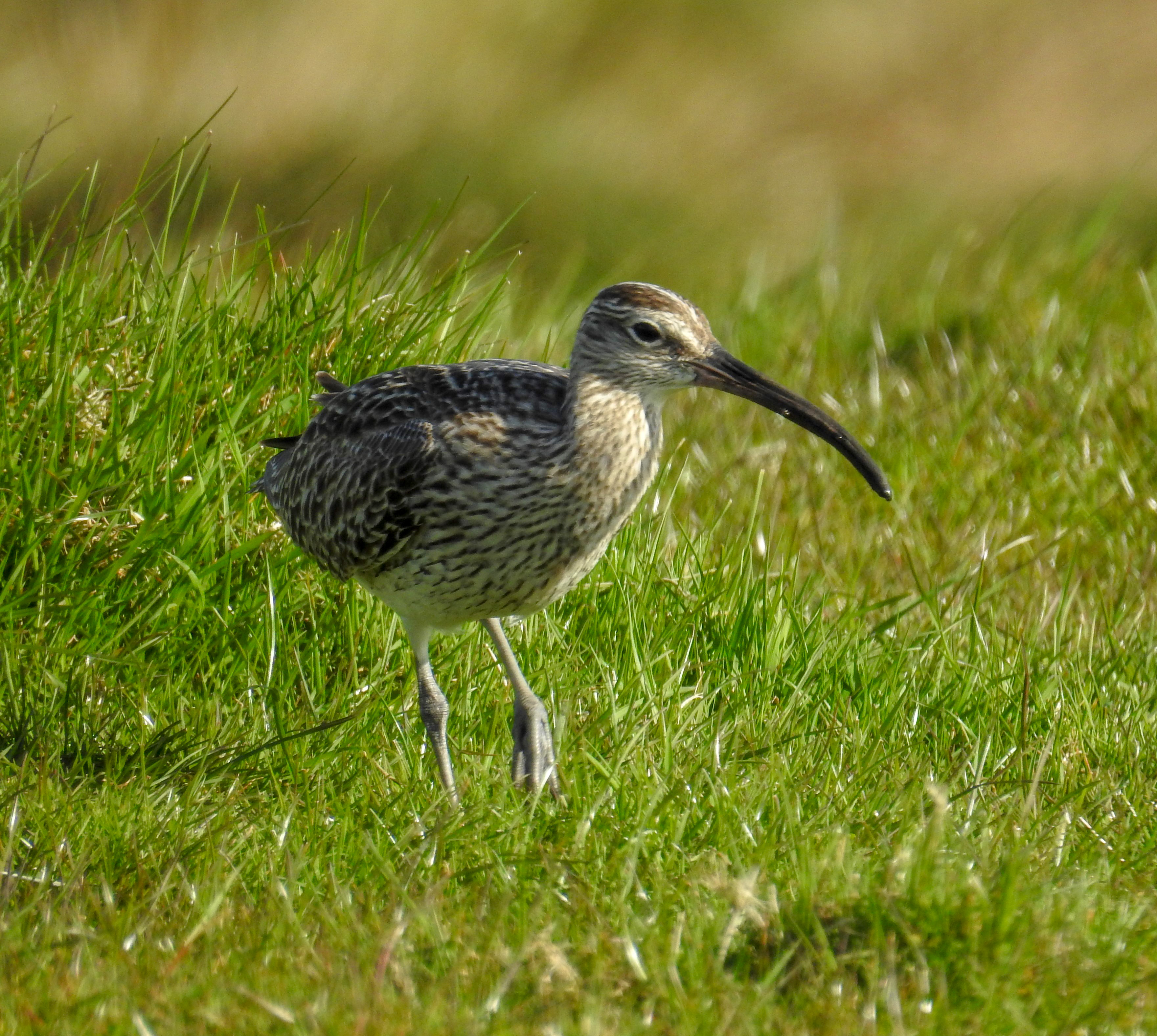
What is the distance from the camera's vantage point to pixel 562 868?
12.3 ft

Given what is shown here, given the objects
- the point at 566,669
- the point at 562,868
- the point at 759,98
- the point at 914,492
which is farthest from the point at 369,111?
the point at 562,868

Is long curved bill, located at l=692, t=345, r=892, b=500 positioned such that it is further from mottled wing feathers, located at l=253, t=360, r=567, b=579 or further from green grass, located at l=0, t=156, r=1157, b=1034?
A: green grass, located at l=0, t=156, r=1157, b=1034

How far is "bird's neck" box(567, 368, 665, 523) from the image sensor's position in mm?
4484

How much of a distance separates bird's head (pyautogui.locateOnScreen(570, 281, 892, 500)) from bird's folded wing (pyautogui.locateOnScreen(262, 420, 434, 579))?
Answer: 56 centimetres

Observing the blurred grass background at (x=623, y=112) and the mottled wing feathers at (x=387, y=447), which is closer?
the mottled wing feathers at (x=387, y=447)

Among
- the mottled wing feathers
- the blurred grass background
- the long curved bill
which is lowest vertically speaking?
the blurred grass background

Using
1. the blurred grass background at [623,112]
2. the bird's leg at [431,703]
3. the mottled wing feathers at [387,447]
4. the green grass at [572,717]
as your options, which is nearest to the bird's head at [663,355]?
the mottled wing feathers at [387,447]

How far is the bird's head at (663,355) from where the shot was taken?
4559mm

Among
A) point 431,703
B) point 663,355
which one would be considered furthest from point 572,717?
point 663,355

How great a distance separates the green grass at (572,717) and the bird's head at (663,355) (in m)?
0.82

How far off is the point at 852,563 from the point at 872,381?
5.18 ft

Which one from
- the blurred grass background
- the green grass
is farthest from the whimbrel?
the blurred grass background

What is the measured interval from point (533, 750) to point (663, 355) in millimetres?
1193

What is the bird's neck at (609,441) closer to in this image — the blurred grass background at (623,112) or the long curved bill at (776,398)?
the long curved bill at (776,398)
